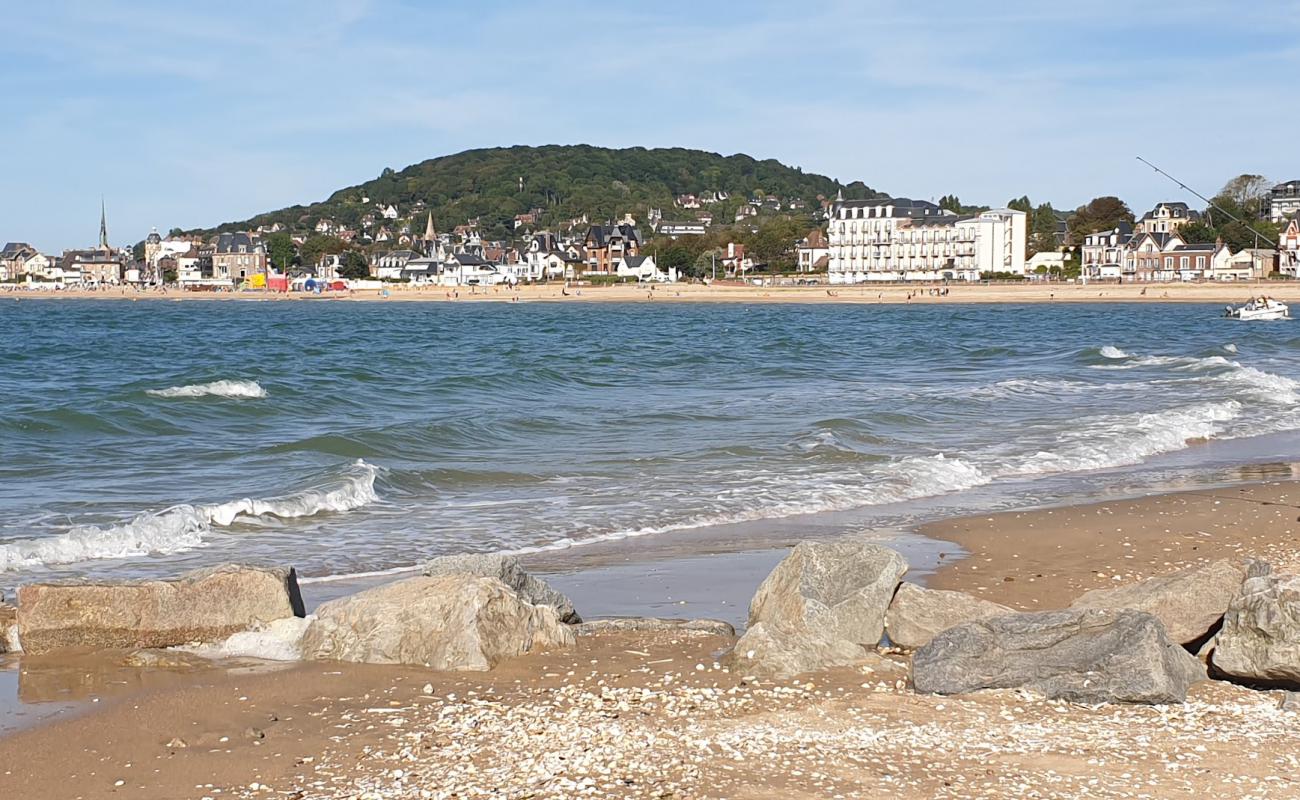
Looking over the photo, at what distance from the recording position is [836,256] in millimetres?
151625

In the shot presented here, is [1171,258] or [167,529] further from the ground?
[1171,258]

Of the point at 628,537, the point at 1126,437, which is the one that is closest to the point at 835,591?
the point at 628,537

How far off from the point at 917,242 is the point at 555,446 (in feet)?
445

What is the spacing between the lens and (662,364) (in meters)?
36.0

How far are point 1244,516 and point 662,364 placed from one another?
80.3ft

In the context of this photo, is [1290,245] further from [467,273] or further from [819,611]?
[819,611]

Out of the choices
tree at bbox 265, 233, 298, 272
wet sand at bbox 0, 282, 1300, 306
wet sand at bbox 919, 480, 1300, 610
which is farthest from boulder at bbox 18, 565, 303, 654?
tree at bbox 265, 233, 298, 272

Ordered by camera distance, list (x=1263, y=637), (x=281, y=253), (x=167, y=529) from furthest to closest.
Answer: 1. (x=281, y=253)
2. (x=167, y=529)
3. (x=1263, y=637)

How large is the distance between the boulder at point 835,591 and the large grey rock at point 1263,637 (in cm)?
192

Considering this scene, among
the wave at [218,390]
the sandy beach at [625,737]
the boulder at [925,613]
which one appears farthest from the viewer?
the wave at [218,390]

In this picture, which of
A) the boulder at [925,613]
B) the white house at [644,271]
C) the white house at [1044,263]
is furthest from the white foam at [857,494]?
the white house at [644,271]

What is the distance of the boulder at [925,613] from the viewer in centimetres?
741

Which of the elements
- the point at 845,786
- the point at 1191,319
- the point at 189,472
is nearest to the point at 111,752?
the point at 845,786

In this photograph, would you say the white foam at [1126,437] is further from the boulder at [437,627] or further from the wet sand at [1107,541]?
the boulder at [437,627]
